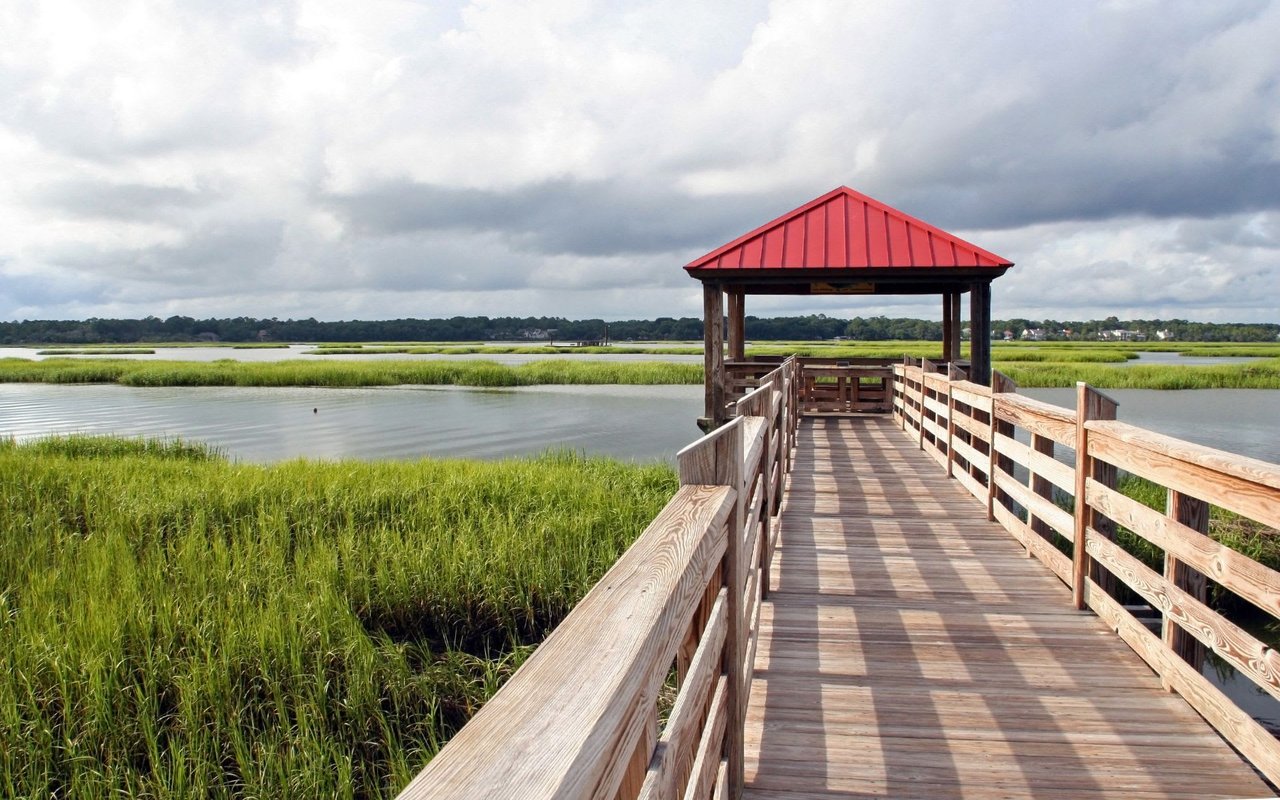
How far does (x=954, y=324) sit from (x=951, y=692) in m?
13.3

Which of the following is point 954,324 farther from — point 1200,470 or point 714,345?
point 1200,470

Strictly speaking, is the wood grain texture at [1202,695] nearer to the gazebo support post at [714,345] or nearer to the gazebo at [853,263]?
the gazebo at [853,263]

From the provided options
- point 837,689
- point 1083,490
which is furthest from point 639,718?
point 1083,490

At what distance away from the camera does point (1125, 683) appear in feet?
12.7

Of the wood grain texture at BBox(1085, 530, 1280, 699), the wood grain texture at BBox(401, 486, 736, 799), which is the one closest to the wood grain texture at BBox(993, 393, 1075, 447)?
the wood grain texture at BBox(1085, 530, 1280, 699)

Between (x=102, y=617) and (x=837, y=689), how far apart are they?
543cm

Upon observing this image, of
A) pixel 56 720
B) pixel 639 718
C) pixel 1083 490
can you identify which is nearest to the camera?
pixel 639 718

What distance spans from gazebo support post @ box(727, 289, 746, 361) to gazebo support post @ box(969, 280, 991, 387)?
4.55m

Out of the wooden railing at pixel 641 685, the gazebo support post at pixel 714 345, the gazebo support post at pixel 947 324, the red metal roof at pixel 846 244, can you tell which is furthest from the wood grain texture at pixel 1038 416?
the gazebo support post at pixel 947 324

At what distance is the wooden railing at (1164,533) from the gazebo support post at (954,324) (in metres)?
9.37

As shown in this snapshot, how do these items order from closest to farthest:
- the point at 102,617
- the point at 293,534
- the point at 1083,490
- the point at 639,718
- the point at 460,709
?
the point at 639,718, the point at 1083,490, the point at 460,709, the point at 102,617, the point at 293,534

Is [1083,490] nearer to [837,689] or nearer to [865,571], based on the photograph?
[865,571]

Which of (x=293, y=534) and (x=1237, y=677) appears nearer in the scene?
(x=1237, y=677)

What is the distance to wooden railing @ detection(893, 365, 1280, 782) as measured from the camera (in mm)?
2994
